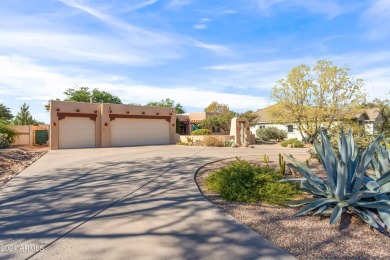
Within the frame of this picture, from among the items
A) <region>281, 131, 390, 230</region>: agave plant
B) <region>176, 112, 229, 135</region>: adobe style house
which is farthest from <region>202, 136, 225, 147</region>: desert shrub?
<region>281, 131, 390, 230</region>: agave plant

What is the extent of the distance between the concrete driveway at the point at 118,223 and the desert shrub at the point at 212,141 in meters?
13.3

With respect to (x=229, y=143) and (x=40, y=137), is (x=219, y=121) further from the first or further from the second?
(x=40, y=137)

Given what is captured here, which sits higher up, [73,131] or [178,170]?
[73,131]

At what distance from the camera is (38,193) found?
262 inches

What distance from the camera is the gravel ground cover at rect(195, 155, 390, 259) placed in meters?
3.62

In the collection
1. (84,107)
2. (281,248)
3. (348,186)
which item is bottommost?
(281,248)

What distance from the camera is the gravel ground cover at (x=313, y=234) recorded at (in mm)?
3617

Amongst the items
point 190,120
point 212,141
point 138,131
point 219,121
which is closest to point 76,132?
point 138,131

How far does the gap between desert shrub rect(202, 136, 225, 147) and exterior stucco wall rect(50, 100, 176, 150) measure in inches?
230

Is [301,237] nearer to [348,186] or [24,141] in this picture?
[348,186]

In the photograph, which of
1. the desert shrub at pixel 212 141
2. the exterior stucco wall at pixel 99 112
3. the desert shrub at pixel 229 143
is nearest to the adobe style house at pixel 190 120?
the exterior stucco wall at pixel 99 112

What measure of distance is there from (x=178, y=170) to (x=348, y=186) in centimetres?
599

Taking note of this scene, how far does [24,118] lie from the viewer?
111ft

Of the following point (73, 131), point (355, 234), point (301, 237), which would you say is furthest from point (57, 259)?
point (73, 131)
